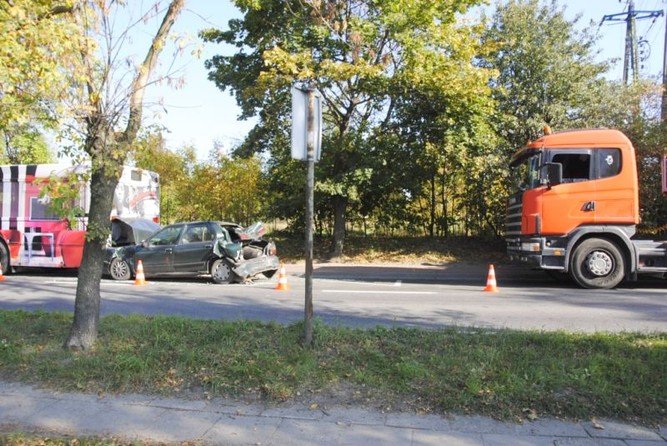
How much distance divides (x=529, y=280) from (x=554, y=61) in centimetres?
768

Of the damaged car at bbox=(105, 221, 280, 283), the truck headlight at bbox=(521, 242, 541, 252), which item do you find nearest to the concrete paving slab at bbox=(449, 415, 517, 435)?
the truck headlight at bbox=(521, 242, 541, 252)

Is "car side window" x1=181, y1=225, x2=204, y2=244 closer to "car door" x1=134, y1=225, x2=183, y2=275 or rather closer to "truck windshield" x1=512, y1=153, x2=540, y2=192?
"car door" x1=134, y1=225, x2=183, y2=275

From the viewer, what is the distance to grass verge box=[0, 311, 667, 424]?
4.59 metres

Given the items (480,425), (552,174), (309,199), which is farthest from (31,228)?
(480,425)

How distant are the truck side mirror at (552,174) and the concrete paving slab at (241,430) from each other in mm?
9147

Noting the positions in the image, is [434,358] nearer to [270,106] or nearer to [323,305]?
[323,305]

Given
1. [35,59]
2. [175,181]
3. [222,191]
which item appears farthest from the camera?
[175,181]

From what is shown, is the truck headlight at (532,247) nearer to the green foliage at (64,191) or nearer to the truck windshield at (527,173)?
the truck windshield at (527,173)

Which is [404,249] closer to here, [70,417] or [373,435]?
[373,435]

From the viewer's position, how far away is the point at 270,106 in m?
18.2

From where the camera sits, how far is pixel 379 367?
5.27m

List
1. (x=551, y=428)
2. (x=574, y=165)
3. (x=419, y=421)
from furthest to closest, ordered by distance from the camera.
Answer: (x=574, y=165) < (x=419, y=421) < (x=551, y=428)

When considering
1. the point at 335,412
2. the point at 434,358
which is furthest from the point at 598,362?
the point at 335,412

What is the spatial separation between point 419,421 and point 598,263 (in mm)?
9020
